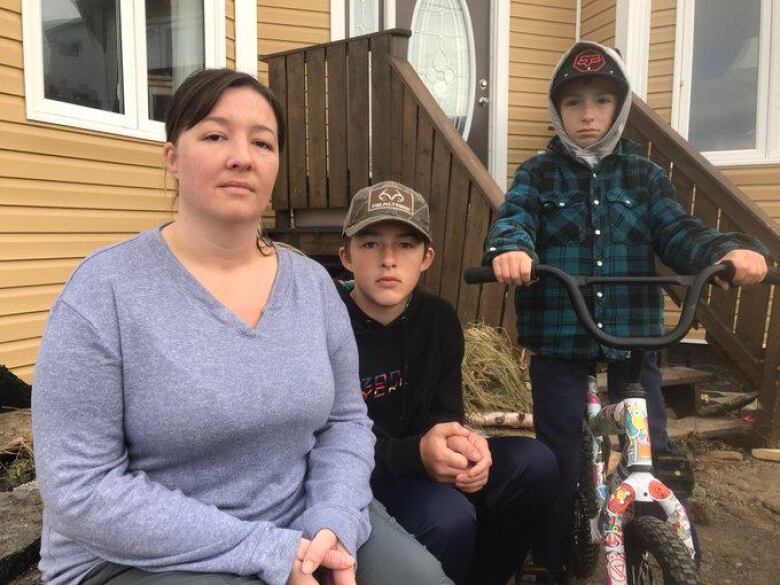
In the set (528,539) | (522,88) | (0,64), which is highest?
(522,88)

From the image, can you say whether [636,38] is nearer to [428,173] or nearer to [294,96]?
[428,173]

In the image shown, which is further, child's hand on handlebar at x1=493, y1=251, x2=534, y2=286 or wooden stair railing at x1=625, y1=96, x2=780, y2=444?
wooden stair railing at x1=625, y1=96, x2=780, y2=444

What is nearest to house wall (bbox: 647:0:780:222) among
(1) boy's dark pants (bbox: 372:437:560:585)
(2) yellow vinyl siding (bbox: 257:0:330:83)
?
(2) yellow vinyl siding (bbox: 257:0:330:83)

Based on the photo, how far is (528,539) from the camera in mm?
1946

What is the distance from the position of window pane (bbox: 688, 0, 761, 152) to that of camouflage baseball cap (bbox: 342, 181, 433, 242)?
4697 mm

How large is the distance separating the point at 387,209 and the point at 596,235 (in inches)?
32.1

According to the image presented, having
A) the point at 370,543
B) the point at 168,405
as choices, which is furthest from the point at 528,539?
the point at 168,405

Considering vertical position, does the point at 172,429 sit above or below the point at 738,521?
above

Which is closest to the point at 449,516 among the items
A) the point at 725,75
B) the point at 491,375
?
the point at 491,375

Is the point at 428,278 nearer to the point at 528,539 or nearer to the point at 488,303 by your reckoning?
the point at 488,303

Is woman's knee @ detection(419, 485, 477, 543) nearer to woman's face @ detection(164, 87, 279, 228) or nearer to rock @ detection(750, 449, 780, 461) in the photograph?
woman's face @ detection(164, 87, 279, 228)

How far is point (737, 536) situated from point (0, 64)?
4.21m

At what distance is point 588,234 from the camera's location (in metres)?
2.24

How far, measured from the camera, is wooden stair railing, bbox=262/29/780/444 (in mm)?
3688
